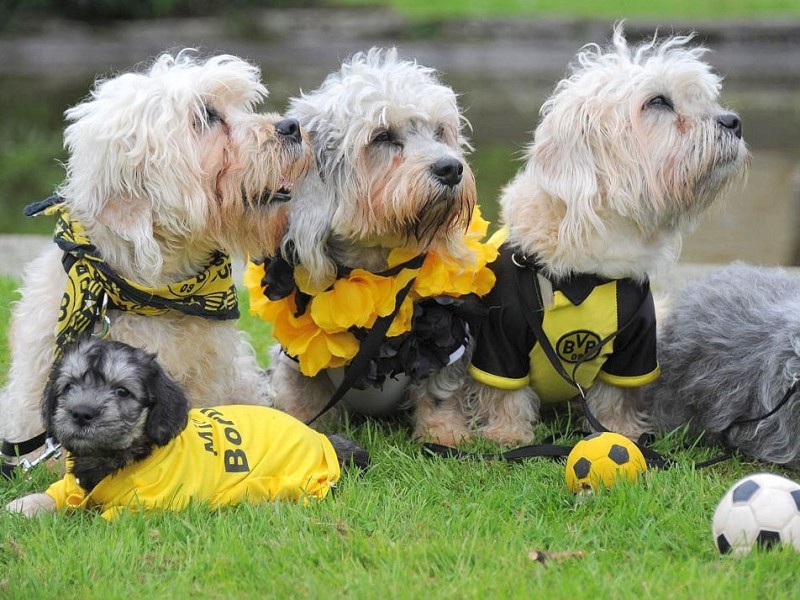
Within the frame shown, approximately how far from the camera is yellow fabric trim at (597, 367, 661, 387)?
4703 millimetres

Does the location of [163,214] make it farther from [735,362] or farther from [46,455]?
[735,362]

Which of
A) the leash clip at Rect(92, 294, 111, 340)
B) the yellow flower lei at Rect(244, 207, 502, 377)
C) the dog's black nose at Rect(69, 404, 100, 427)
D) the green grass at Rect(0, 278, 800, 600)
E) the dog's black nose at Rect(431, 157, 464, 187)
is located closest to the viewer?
the green grass at Rect(0, 278, 800, 600)

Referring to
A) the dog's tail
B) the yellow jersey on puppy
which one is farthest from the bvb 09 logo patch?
the yellow jersey on puppy

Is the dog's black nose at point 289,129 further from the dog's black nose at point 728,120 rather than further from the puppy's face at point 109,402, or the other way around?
the dog's black nose at point 728,120

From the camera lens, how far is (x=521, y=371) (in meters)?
4.71

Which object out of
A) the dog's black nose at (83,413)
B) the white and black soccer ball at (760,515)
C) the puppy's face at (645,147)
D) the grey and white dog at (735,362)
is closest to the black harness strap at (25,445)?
the dog's black nose at (83,413)

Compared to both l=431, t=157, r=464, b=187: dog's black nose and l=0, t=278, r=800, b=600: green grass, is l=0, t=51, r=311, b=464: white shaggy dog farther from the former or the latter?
l=0, t=278, r=800, b=600: green grass

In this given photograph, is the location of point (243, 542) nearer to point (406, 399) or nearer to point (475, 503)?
point (475, 503)

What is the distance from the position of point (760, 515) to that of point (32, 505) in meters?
2.53

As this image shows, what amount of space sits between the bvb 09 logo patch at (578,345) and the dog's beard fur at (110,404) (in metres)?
1.64

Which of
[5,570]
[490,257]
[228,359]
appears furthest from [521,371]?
[5,570]

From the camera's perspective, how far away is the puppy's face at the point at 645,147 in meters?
4.36

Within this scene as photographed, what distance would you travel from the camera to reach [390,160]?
170 inches

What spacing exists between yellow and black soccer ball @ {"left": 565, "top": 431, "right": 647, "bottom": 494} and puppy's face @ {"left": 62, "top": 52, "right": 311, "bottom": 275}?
4.85 ft
